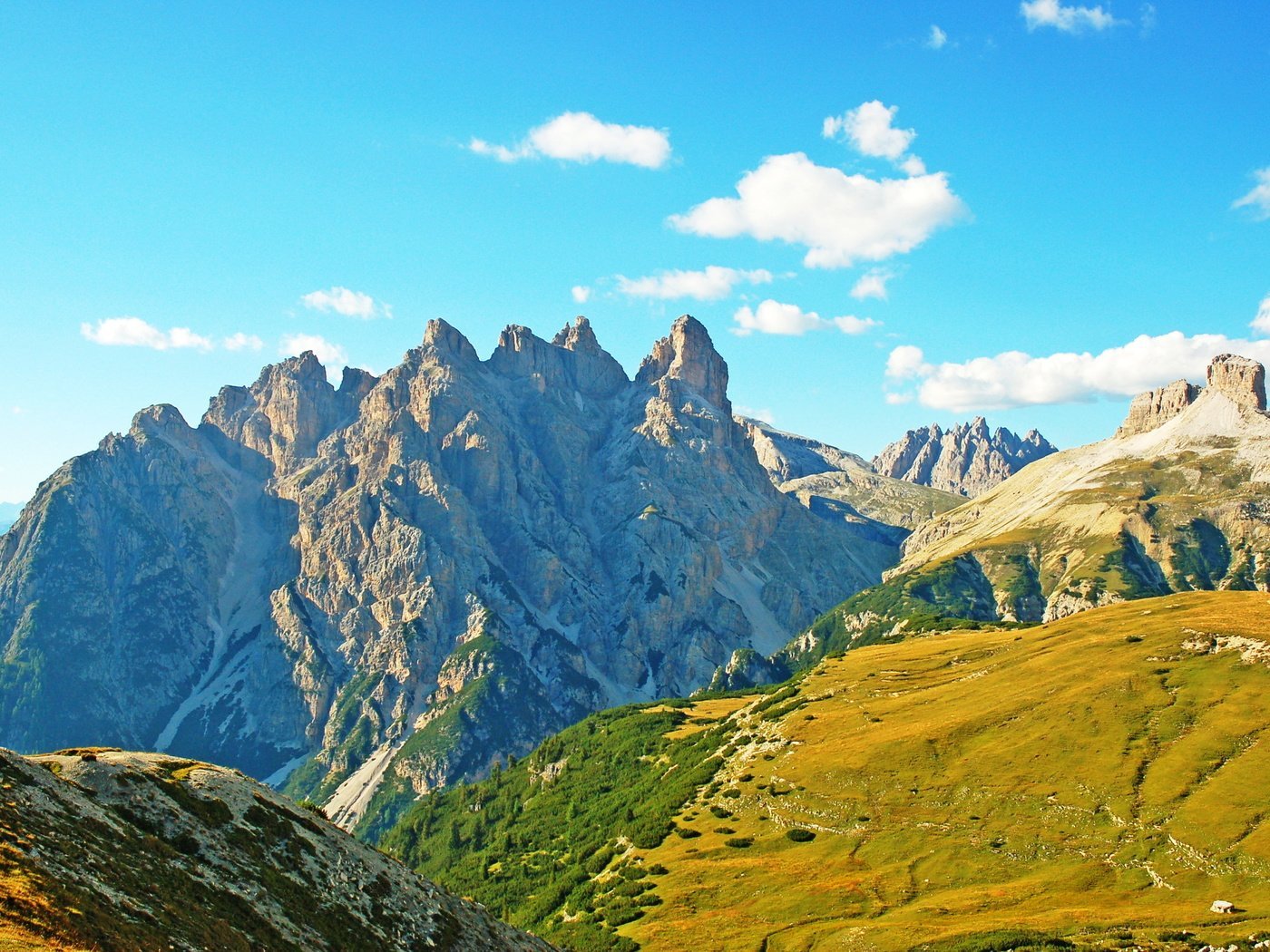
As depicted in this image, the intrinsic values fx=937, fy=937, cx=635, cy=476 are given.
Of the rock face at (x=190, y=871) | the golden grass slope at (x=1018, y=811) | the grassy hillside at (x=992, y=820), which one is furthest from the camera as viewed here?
the golden grass slope at (x=1018, y=811)

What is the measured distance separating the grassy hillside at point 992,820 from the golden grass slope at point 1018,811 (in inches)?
13.4

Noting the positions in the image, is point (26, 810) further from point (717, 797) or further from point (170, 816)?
point (717, 797)

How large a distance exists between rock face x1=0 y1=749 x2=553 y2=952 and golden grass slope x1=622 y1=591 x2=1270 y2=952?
41.4m

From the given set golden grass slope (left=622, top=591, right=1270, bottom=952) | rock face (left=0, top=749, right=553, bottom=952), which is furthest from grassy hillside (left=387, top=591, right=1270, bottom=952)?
rock face (left=0, top=749, right=553, bottom=952)

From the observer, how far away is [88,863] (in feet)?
163

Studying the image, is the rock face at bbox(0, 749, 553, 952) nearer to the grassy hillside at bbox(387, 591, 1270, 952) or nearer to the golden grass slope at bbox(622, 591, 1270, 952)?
the golden grass slope at bbox(622, 591, 1270, 952)

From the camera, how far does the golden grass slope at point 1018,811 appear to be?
96.8m

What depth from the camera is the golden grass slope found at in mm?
96750

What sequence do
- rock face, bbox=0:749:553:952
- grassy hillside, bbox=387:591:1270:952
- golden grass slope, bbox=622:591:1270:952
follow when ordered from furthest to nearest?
golden grass slope, bbox=622:591:1270:952 < grassy hillside, bbox=387:591:1270:952 < rock face, bbox=0:749:553:952

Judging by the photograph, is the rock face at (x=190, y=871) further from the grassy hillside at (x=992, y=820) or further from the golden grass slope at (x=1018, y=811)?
the grassy hillside at (x=992, y=820)

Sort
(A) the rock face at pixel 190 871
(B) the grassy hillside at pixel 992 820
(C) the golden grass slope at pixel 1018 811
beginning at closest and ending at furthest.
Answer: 1. (A) the rock face at pixel 190 871
2. (B) the grassy hillside at pixel 992 820
3. (C) the golden grass slope at pixel 1018 811

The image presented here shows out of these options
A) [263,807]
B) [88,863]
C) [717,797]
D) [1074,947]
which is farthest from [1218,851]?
[88,863]

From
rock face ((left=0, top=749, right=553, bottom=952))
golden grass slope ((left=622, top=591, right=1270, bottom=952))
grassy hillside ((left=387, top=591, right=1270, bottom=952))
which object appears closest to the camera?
rock face ((left=0, top=749, right=553, bottom=952))

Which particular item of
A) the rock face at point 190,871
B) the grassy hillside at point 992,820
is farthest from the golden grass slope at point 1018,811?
the rock face at point 190,871
